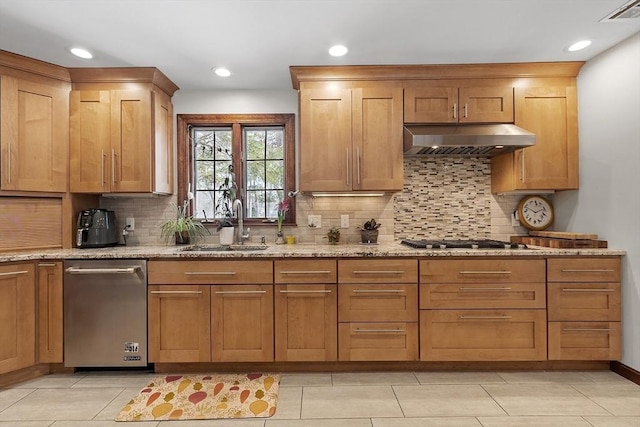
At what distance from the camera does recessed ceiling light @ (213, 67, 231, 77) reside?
9.14ft

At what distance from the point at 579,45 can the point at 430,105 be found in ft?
3.50

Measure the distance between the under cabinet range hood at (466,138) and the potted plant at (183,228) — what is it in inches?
77.7

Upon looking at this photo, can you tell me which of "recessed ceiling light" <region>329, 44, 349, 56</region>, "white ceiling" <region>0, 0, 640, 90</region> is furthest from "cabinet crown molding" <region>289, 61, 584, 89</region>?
"recessed ceiling light" <region>329, 44, 349, 56</region>

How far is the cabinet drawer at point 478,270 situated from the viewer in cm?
247

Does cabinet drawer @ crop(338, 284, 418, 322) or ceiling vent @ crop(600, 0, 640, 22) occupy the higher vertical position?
ceiling vent @ crop(600, 0, 640, 22)

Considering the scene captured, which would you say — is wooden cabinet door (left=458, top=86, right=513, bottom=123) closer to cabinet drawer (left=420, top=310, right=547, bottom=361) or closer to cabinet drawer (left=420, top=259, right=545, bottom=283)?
cabinet drawer (left=420, top=259, right=545, bottom=283)

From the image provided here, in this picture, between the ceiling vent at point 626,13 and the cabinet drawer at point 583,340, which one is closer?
the ceiling vent at point 626,13

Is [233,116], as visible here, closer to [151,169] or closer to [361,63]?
[151,169]

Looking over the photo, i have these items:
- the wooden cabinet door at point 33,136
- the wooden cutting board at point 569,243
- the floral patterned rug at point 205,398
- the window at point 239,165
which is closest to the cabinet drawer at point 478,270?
the wooden cutting board at point 569,243

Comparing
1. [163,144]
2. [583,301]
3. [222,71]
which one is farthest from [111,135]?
[583,301]

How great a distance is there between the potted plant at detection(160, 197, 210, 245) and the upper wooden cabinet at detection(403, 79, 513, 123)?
2.06 m

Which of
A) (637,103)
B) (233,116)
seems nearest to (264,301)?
(233,116)

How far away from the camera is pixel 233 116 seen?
3.21 m

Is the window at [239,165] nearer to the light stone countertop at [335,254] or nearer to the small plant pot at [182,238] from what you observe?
the small plant pot at [182,238]
